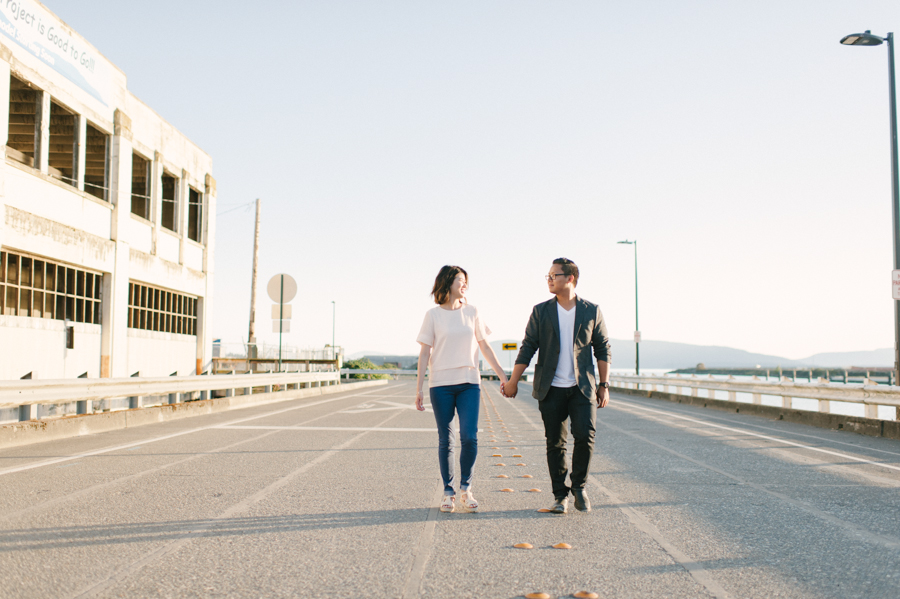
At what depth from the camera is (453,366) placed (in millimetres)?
6020

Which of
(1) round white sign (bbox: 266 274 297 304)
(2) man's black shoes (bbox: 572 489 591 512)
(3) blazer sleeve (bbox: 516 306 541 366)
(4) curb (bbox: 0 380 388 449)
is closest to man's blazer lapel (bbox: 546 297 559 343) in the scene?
(3) blazer sleeve (bbox: 516 306 541 366)

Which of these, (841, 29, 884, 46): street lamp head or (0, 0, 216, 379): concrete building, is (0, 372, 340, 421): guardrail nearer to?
(0, 0, 216, 379): concrete building

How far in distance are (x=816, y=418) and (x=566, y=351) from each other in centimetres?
1233

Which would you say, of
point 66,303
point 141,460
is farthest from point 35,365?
point 141,460

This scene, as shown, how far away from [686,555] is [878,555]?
3.96 feet

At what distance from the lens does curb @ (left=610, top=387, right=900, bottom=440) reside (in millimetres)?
13242

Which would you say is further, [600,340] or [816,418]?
[816,418]

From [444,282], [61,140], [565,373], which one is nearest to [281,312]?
[61,140]

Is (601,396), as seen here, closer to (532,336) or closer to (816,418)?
(532,336)

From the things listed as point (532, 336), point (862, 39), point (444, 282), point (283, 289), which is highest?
point (862, 39)

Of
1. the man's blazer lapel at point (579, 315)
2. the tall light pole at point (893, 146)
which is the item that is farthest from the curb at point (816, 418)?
the man's blazer lapel at point (579, 315)

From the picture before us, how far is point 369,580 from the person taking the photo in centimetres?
403

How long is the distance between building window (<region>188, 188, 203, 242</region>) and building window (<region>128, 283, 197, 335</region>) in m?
2.82

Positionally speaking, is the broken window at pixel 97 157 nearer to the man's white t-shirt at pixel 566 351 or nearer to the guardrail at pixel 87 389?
the guardrail at pixel 87 389
